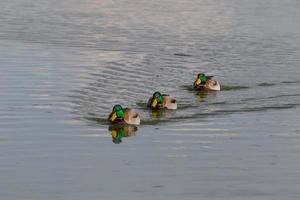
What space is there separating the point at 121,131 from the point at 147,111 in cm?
292

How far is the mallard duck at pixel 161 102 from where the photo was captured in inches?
1051

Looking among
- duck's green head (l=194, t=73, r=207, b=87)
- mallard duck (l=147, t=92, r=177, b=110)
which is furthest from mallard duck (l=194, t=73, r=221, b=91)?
mallard duck (l=147, t=92, r=177, b=110)

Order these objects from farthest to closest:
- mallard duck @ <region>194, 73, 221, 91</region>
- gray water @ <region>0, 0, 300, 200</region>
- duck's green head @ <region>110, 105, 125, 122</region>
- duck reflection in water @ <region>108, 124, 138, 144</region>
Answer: mallard duck @ <region>194, 73, 221, 91</region>
duck's green head @ <region>110, 105, 125, 122</region>
duck reflection in water @ <region>108, 124, 138, 144</region>
gray water @ <region>0, 0, 300, 200</region>

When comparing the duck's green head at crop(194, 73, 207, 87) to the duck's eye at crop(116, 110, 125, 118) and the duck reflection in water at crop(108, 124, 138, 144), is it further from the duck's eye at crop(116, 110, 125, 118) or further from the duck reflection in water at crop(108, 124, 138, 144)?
the duck's eye at crop(116, 110, 125, 118)

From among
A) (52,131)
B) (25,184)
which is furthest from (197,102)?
(25,184)

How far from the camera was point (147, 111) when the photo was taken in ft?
89.5

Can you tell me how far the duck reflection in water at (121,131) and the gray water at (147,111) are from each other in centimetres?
11

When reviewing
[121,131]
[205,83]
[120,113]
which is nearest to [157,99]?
[120,113]

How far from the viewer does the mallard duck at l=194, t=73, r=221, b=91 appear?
3033cm

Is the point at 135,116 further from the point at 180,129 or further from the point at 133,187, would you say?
the point at 133,187

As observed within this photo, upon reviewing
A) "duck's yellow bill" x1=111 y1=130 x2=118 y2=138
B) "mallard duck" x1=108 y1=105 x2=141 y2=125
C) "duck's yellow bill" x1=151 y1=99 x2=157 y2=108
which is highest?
"duck's yellow bill" x1=151 y1=99 x2=157 y2=108

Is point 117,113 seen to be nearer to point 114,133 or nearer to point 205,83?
point 114,133

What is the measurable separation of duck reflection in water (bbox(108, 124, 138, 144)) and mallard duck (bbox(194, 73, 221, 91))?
5824mm

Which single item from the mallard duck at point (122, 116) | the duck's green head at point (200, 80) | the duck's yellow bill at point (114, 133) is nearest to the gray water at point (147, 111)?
the duck's yellow bill at point (114, 133)
